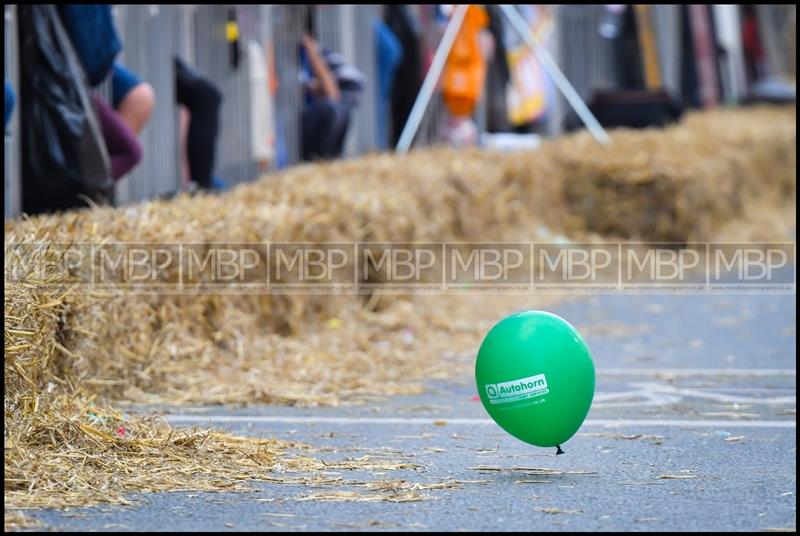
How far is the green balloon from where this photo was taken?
6004 millimetres

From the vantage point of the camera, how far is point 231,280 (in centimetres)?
955

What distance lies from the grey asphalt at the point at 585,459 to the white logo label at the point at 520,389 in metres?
0.31

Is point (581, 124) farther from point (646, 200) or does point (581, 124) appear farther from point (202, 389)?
point (202, 389)

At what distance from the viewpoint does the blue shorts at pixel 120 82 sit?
460 inches

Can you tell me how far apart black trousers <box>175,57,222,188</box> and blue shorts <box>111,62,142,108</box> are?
1717 mm

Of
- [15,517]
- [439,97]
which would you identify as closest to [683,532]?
[15,517]

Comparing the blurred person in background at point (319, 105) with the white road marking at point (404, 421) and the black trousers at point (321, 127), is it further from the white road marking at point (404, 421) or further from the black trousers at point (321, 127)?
the white road marking at point (404, 421)

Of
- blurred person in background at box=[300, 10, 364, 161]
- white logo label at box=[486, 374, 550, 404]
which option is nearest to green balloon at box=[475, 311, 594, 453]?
white logo label at box=[486, 374, 550, 404]

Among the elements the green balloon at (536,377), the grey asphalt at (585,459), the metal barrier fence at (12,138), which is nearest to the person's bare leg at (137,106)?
the metal barrier fence at (12,138)

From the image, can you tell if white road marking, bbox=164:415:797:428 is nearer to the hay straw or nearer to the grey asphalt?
the grey asphalt

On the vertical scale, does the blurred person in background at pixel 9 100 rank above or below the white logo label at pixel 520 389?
above

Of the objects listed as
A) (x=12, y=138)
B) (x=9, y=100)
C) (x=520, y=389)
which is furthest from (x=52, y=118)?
(x=520, y=389)

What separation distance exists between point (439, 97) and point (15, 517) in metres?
16.0

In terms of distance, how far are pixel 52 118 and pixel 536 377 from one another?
528 cm
